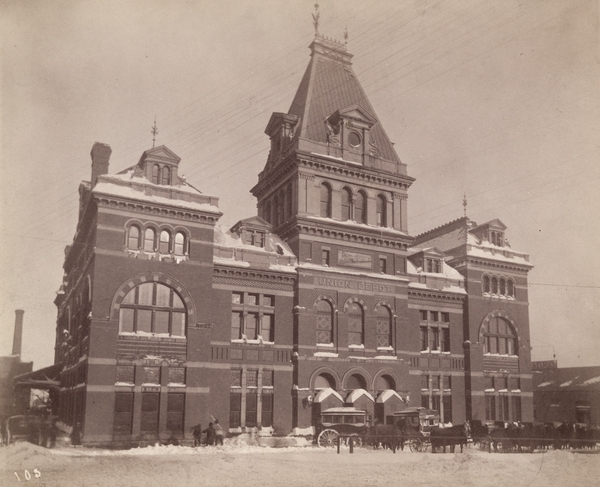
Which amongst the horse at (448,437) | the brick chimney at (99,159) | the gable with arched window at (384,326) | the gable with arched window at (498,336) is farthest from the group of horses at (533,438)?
the brick chimney at (99,159)

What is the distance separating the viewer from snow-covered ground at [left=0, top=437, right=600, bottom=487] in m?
19.5

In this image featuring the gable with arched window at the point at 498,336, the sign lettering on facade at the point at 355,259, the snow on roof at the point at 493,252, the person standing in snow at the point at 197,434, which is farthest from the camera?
the snow on roof at the point at 493,252

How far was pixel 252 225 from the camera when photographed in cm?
3797

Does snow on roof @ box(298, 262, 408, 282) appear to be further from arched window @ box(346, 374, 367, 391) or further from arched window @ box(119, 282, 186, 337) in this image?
arched window @ box(119, 282, 186, 337)

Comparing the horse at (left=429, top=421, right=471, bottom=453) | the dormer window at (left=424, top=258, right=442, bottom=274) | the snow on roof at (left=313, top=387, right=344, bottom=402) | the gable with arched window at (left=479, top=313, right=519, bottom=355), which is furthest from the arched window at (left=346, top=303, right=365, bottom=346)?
the gable with arched window at (left=479, top=313, right=519, bottom=355)

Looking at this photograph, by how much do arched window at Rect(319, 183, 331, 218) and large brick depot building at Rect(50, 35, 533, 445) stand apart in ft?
0.31

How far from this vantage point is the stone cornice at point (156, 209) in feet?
107

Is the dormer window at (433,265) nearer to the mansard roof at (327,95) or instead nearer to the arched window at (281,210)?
the mansard roof at (327,95)

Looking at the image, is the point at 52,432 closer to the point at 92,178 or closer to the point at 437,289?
the point at 92,178

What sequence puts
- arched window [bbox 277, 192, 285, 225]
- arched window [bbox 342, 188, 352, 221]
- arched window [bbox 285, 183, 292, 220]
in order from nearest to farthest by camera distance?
arched window [bbox 285, 183, 292, 220], arched window [bbox 342, 188, 352, 221], arched window [bbox 277, 192, 285, 225]

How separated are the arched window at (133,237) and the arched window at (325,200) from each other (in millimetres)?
11768

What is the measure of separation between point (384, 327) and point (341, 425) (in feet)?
28.6

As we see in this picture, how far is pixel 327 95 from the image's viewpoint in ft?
141

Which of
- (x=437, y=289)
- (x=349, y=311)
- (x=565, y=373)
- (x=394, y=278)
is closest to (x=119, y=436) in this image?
(x=349, y=311)
